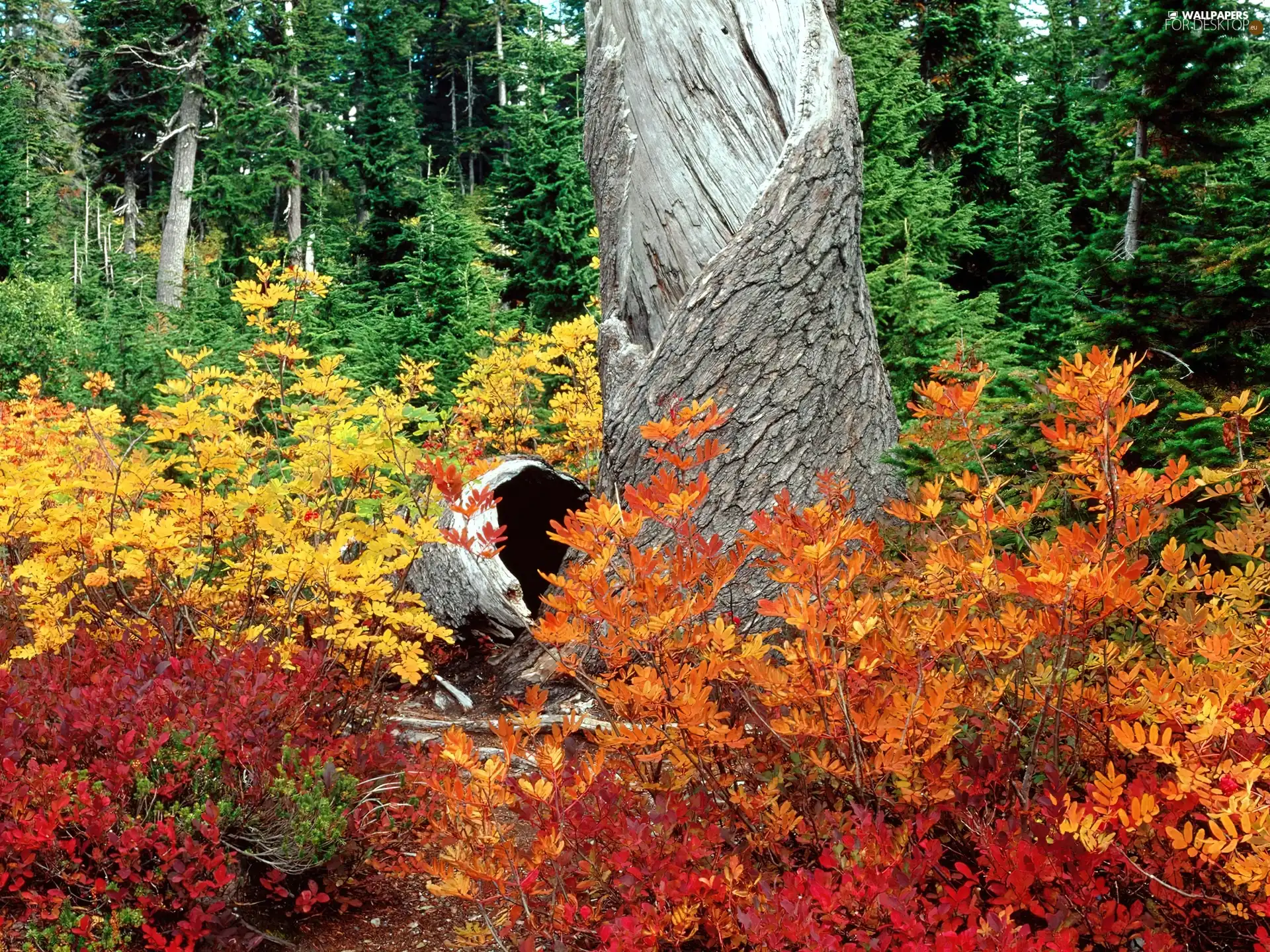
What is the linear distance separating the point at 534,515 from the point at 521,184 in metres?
9.79

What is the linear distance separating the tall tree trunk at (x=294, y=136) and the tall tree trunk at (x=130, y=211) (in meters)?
7.35

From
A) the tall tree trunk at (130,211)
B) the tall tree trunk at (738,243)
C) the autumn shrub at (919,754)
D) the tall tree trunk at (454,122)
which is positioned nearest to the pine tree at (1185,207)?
the tall tree trunk at (738,243)

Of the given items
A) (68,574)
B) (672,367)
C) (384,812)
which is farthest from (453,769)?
(672,367)

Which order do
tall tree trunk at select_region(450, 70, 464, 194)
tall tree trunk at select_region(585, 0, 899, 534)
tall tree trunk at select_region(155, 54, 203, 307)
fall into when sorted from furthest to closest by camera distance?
tall tree trunk at select_region(450, 70, 464, 194)
tall tree trunk at select_region(155, 54, 203, 307)
tall tree trunk at select_region(585, 0, 899, 534)

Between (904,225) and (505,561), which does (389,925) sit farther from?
(904,225)

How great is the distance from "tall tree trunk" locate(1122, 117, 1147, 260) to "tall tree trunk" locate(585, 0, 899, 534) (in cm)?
248

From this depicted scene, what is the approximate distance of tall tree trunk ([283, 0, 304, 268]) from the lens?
19.9 metres

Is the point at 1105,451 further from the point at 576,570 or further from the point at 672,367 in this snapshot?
the point at 672,367

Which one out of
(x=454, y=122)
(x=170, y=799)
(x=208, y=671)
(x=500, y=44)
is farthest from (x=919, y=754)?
(x=454, y=122)

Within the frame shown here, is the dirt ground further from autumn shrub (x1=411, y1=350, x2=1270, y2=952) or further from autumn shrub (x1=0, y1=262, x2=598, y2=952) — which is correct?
autumn shrub (x1=411, y1=350, x2=1270, y2=952)

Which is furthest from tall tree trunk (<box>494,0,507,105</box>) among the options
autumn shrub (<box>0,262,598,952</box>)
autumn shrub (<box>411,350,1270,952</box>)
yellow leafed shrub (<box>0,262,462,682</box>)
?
autumn shrub (<box>411,350,1270,952</box>)

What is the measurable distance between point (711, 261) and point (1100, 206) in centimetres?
1069

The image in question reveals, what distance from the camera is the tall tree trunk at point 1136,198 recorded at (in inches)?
220

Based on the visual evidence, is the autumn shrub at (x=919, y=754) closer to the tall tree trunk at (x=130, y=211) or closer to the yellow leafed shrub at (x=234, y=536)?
the yellow leafed shrub at (x=234, y=536)
